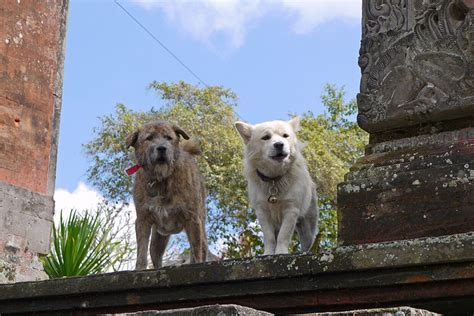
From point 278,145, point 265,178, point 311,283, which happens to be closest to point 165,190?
point 265,178

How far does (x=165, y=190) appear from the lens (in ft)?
29.5

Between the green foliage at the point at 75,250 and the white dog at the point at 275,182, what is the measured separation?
581 cm

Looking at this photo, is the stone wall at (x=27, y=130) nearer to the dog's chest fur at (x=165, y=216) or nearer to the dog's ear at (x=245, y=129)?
the dog's chest fur at (x=165, y=216)

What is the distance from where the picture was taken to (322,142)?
23.8 m

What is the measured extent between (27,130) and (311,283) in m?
7.66

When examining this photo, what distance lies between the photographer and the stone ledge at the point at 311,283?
152 inches

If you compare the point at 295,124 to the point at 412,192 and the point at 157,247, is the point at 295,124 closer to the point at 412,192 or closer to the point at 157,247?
the point at 157,247

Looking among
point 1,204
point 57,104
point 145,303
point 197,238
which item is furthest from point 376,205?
point 57,104

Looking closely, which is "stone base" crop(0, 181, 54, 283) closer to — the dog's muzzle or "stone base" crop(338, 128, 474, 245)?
the dog's muzzle

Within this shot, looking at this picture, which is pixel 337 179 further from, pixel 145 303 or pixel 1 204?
pixel 145 303

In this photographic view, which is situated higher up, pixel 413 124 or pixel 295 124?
pixel 295 124

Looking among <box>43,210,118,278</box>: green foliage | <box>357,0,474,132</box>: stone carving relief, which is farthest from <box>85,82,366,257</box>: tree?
<box>357,0,474,132</box>: stone carving relief

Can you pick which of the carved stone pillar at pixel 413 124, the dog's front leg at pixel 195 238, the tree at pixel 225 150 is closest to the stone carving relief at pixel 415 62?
the carved stone pillar at pixel 413 124

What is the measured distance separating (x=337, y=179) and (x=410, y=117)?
18.2 metres
